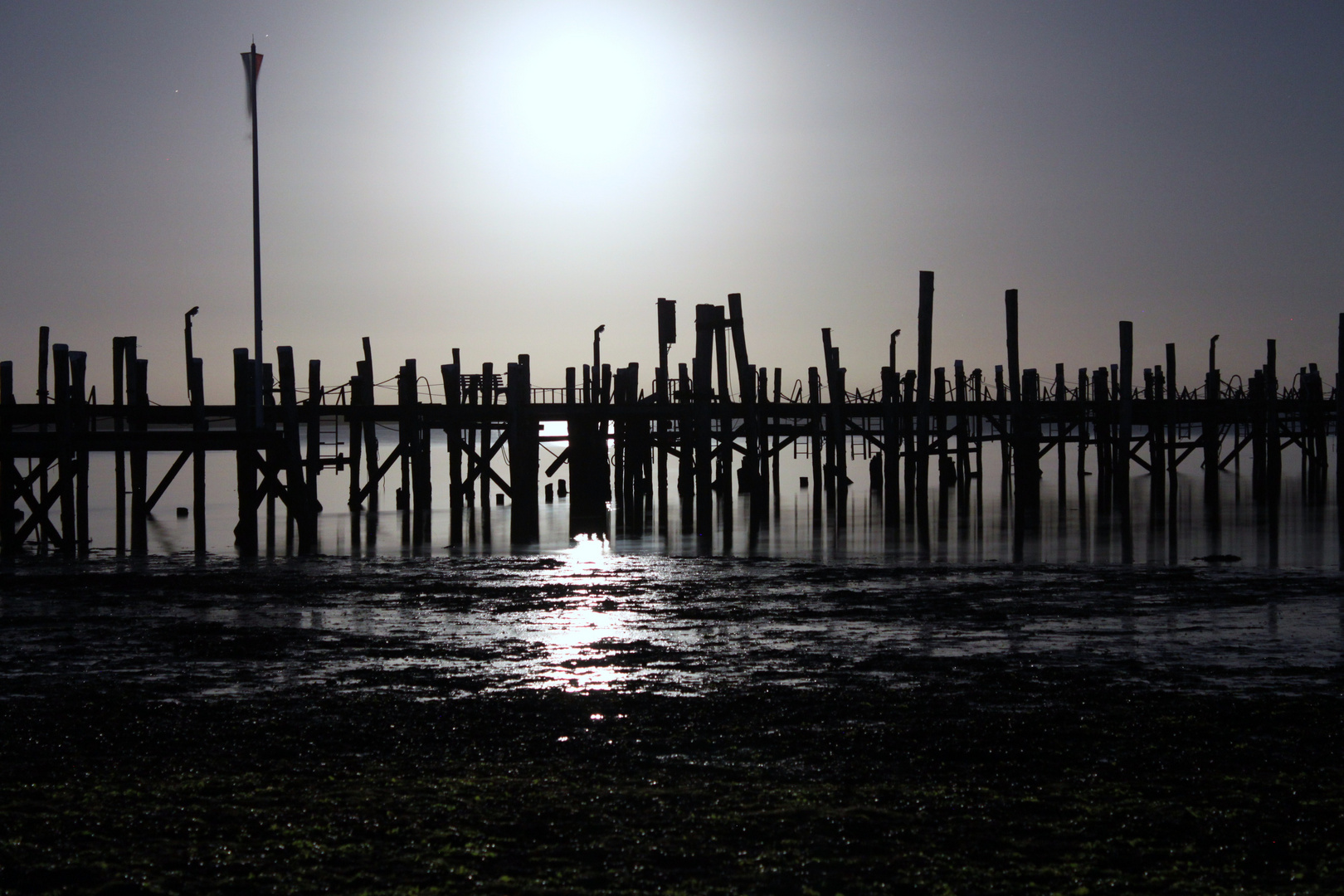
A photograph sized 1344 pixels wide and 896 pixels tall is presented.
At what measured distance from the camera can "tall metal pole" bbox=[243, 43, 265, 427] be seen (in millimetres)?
21859

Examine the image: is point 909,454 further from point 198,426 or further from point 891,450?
point 198,426

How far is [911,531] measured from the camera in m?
25.8

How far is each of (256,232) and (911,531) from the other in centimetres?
1262

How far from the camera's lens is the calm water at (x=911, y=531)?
21.0 metres

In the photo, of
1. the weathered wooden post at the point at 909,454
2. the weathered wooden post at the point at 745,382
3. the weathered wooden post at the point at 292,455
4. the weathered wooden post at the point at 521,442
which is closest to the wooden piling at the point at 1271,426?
the weathered wooden post at the point at 909,454

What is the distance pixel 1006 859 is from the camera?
544 cm

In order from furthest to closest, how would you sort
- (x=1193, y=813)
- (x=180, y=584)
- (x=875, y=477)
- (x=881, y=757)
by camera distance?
(x=875, y=477) → (x=180, y=584) → (x=881, y=757) → (x=1193, y=813)

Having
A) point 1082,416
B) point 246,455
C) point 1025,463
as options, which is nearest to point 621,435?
point 1025,463

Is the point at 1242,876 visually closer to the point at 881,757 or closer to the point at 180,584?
the point at 881,757

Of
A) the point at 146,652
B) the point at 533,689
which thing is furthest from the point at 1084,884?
the point at 146,652

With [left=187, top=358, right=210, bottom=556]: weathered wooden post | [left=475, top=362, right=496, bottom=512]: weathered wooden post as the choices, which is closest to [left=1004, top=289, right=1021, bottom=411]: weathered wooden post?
[left=475, top=362, right=496, bottom=512]: weathered wooden post

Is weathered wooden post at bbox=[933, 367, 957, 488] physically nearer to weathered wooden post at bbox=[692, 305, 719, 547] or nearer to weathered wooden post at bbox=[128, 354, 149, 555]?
weathered wooden post at bbox=[692, 305, 719, 547]

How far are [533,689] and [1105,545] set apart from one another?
15237 mm

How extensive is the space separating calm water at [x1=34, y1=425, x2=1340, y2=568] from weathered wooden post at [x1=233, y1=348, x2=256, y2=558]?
0.43m
